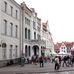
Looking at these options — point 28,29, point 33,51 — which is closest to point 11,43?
point 28,29

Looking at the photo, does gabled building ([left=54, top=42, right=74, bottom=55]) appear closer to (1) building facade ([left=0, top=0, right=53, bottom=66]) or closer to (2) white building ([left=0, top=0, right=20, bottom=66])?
(1) building facade ([left=0, top=0, right=53, bottom=66])

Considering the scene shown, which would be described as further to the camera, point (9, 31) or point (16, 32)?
point (16, 32)

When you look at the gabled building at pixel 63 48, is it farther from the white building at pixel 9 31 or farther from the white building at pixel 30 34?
the white building at pixel 9 31

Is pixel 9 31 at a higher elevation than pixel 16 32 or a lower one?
lower

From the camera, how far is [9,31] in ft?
151

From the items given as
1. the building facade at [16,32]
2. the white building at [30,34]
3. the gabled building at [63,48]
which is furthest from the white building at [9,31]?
the gabled building at [63,48]

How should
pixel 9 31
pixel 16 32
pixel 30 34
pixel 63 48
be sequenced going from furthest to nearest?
pixel 63 48, pixel 30 34, pixel 16 32, pixel 9 31

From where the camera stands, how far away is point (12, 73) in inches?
1167

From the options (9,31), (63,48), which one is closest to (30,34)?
(9,31)

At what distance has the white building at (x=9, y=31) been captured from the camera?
4197 cm

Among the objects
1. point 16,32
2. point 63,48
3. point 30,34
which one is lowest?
point 16,32

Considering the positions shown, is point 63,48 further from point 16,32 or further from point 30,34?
point 16,32

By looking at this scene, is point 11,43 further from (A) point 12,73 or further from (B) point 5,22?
(A) point 12,73

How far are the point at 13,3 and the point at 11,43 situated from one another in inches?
277
